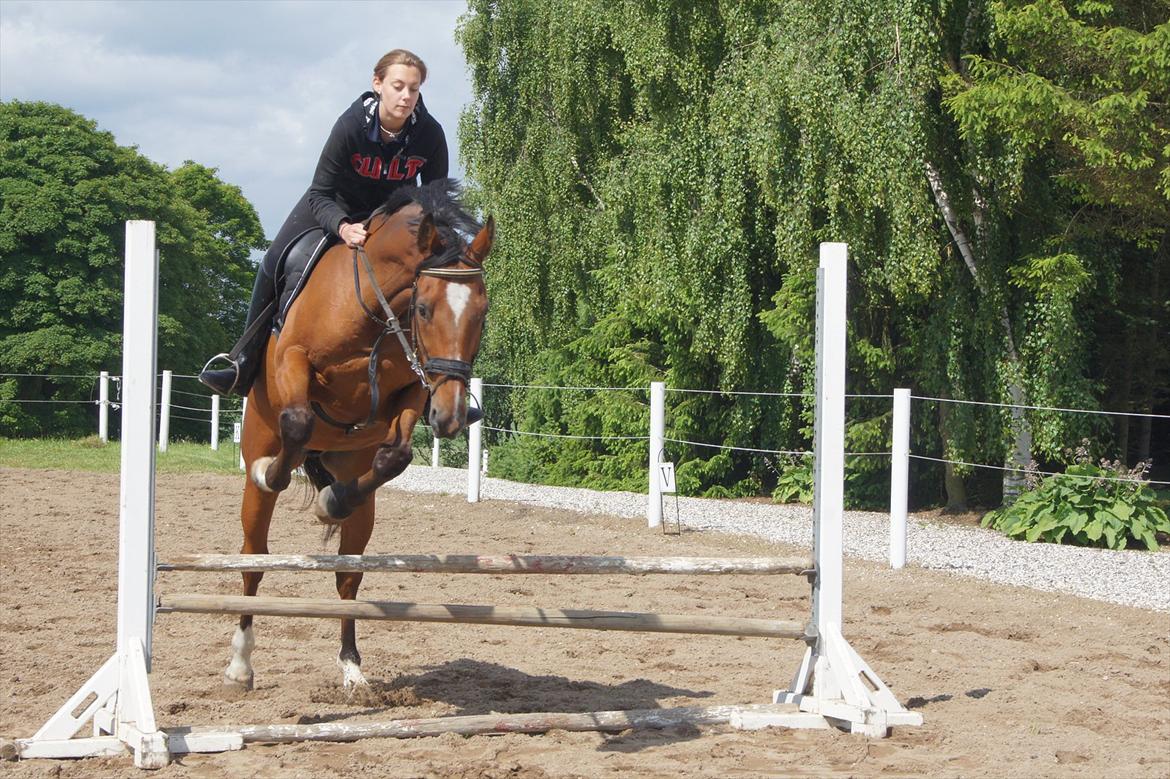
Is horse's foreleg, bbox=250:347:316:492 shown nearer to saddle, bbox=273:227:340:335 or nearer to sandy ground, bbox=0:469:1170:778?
saddle, bbox=273:227:340:335

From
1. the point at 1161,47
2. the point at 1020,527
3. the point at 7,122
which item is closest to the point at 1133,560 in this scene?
the point at 1020,527

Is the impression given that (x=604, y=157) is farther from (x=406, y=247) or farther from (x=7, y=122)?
(x=7, y=122)

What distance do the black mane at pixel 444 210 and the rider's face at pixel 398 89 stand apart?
345mm

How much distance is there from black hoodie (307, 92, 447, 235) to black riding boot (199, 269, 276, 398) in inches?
20.1

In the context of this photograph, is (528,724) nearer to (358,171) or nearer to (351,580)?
(351,580)

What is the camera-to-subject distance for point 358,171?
4.63 metres

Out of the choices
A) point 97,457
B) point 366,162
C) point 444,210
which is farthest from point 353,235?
point 97,457

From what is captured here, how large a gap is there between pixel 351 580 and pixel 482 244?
2133 mm

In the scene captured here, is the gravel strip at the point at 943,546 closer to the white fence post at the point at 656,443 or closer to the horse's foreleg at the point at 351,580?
the white fence post at the point at 656,443

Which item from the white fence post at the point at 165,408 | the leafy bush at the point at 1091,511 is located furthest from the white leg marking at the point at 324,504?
the white fence post at the point at 165,408

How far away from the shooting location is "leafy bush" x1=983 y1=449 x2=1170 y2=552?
10.4 m

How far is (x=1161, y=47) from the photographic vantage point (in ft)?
30.3

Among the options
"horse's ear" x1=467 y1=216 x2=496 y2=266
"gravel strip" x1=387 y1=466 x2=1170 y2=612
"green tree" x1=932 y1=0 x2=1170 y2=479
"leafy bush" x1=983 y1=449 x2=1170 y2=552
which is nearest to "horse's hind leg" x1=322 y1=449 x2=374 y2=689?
"horse's ear" x1=467 y1=216 x2=496 y2=266

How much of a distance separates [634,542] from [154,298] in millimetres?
7194
